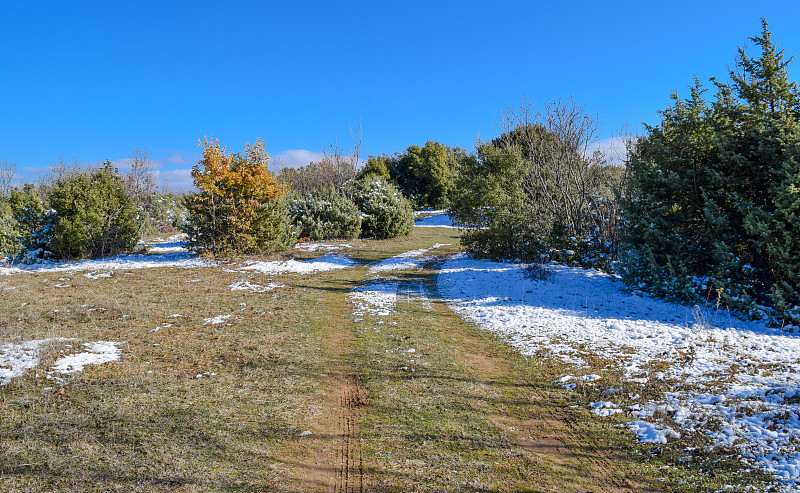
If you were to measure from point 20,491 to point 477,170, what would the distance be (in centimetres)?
1706

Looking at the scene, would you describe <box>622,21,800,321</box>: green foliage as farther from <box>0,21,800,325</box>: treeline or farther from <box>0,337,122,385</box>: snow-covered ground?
<box>0,337,122,385</box>: snow-covered ground

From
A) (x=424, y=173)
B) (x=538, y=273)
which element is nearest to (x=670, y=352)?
(x=538, y=273)

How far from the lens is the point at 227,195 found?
16.0 m

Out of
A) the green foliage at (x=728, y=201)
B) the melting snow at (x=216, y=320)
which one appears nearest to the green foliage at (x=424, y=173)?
the green foliage at (x=728, y=201)

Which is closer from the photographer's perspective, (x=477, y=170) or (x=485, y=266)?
(x=485, y=266)

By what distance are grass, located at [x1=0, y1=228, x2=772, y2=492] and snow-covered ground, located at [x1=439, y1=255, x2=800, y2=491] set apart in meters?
0.45

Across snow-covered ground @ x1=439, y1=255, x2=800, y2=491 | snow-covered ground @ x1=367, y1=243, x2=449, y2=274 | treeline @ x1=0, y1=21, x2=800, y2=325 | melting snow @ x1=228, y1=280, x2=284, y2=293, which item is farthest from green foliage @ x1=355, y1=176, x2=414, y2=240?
snow-covered ground @ x1=439, y1=255, x2=800, y2=491

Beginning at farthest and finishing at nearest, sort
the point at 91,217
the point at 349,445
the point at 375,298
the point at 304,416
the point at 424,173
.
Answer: the point at 424,173 < the point at 91,217 < the point at 375,298 < the point at 304,416 < the point at 349,445

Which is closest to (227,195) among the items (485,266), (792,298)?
(485,266)

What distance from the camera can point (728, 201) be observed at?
30.0 ft

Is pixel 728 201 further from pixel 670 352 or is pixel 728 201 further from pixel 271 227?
pixel 271 227

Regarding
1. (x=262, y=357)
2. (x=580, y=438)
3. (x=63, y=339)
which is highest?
(x=63, y=339)

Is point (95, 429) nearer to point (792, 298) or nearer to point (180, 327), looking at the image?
point (180, 327)

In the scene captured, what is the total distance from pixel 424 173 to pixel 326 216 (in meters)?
24.2
